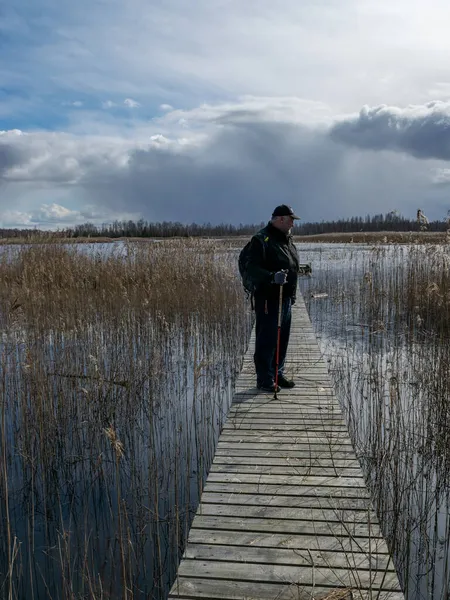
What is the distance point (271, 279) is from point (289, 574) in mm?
2622

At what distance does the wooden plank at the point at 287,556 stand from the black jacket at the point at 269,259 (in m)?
2.46

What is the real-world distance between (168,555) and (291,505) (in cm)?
95

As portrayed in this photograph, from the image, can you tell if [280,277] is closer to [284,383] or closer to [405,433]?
[284,383]

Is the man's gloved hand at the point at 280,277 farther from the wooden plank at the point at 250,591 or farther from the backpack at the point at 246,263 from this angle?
the wooden plank at the point at 250,591

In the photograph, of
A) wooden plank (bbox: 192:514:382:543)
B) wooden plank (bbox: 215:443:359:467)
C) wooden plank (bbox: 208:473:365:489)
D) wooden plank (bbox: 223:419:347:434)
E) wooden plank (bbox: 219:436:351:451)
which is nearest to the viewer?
wooden plank (bbox: 192:514:382:543)

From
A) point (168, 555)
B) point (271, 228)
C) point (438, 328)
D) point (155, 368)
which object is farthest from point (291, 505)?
point (438, 328)

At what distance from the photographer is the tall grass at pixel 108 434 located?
10.1 feet

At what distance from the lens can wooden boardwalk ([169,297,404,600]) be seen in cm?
216

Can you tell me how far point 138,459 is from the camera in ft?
14.3

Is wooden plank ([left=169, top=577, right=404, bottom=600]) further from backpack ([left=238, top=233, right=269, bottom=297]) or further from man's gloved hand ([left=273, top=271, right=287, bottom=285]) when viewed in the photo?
backpack ([left=238, top=233, right=269, bottom=297])

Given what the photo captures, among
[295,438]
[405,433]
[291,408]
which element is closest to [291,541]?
[295,438]

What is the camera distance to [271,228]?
181 inches

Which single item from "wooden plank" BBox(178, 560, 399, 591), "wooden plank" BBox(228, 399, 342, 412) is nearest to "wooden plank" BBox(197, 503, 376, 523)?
"wooden plank" BBox(178, 560, 399, 591)

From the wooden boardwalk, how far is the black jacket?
1077mm
